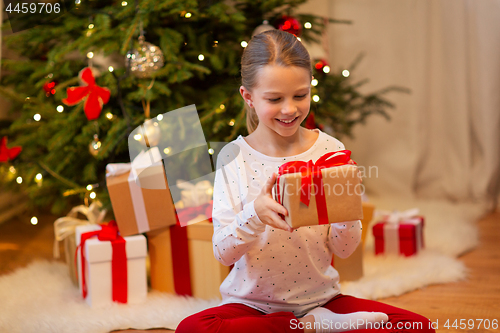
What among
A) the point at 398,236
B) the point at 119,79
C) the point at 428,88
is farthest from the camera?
the point at 428,88

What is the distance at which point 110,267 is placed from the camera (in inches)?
56.9

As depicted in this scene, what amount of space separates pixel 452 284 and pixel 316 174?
0.96 meters

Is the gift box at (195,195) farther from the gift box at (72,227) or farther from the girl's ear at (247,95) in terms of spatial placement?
the girl's ear at (247,95)

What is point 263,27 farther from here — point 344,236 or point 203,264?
point 344,236

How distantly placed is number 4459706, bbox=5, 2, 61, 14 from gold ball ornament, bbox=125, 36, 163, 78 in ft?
1.00

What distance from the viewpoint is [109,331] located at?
1.27m

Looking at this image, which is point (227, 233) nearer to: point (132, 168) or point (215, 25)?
point (132, 168)

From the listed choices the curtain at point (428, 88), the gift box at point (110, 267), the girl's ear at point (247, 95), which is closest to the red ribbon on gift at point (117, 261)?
the gift box at point (110, 267)

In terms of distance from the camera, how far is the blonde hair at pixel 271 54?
0.96 meters

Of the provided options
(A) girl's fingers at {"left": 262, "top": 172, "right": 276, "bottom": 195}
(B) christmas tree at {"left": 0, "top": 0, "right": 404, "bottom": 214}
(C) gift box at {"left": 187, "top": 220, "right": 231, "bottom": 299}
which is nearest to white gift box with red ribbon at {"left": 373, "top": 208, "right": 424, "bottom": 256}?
(B) christmas tree at {"left": 0, "top": 0, "right": 404, "bottom": 214}

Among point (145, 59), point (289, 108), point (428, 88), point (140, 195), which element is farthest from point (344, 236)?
point (428, 88)

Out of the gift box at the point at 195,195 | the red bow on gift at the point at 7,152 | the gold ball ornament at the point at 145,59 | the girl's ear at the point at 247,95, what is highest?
the gold ball ornament at the point at 145,59

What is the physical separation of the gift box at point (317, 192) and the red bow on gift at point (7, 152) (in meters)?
1.33

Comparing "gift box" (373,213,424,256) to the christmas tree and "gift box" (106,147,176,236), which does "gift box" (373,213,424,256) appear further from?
"gift box" (106,147,176,236)
